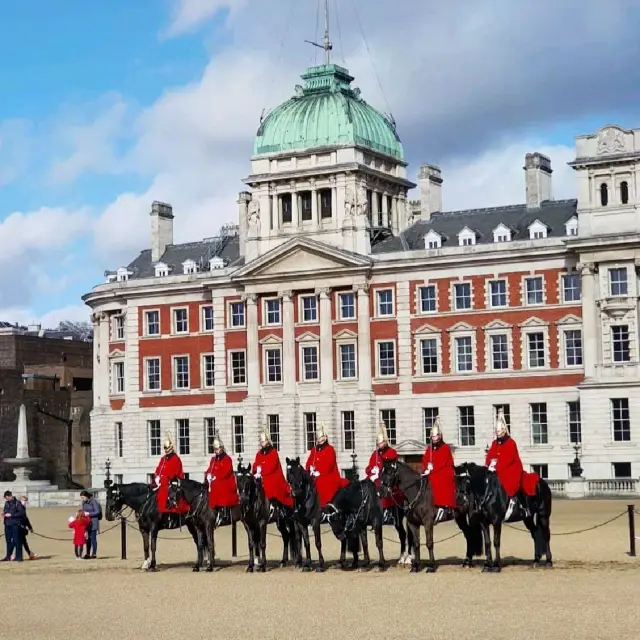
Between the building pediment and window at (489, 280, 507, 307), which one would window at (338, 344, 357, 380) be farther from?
window at (489, 280, 507, 307)

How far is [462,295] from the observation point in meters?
75.3

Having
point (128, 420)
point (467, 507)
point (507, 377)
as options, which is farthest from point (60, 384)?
point (467, 507)

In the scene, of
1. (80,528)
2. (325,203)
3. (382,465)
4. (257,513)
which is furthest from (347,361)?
(382,465)

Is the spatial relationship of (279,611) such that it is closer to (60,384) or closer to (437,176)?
(437,176)

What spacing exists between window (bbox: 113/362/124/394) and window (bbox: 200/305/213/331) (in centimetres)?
606

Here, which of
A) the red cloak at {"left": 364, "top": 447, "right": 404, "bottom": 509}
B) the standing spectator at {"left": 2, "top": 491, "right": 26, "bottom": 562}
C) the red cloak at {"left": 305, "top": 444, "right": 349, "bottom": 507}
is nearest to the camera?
the red cloak at {"left": 364, "top": 447, "right": 404, "bottom": 509}

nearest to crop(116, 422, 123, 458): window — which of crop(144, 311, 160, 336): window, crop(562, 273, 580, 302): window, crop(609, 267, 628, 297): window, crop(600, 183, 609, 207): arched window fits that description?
crop(144, 311, 160, 336): window

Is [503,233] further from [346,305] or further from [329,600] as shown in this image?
[329,600]

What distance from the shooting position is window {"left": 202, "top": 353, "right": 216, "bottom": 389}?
270ft

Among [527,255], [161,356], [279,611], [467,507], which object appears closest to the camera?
[279,611]

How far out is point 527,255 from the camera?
2881 inches

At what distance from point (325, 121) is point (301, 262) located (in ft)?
25.5

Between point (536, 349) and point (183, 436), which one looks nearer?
point (536, 349)

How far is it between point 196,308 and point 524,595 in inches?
2321
